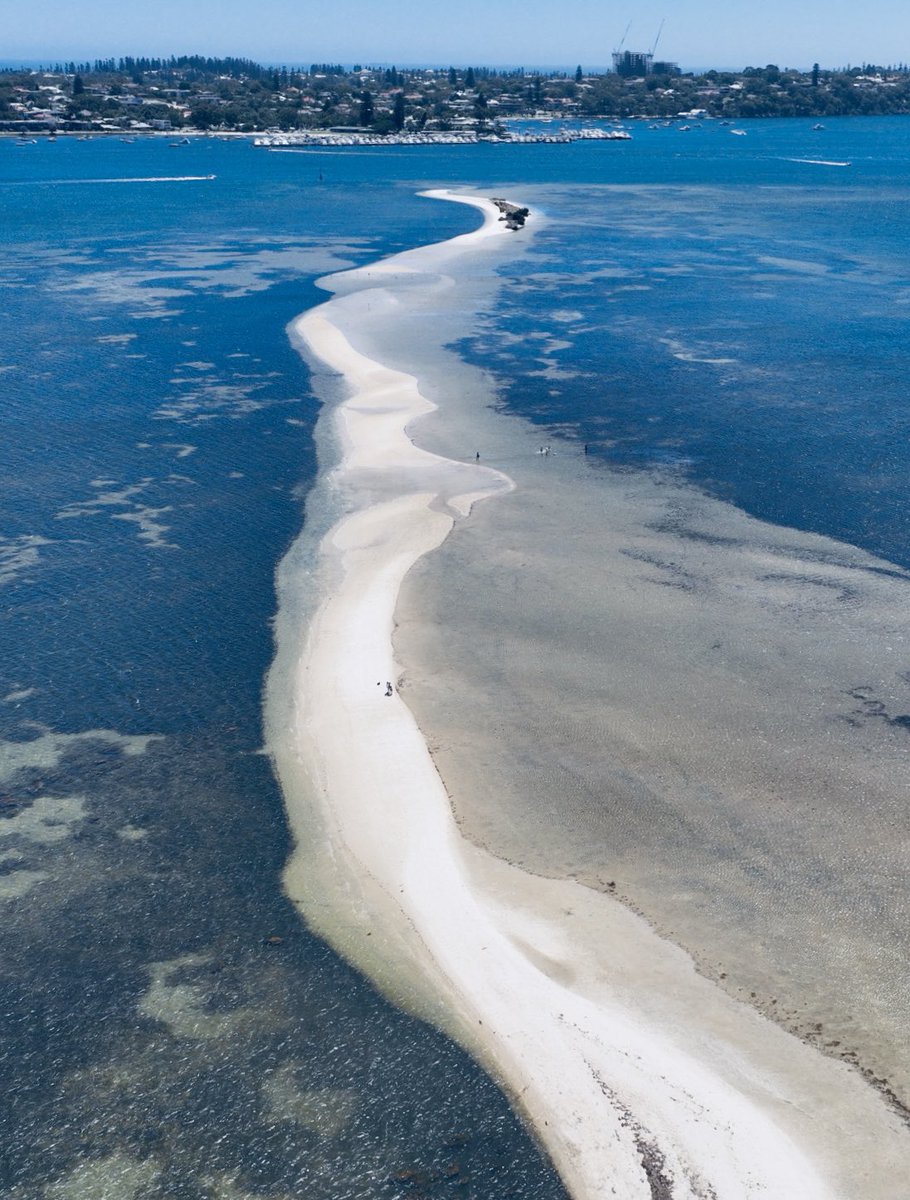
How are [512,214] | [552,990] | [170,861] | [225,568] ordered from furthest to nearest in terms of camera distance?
[512,214] < [225,568] < [170,861] < [552,990]

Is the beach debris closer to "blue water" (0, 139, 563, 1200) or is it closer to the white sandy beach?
"blue water" (0, 139, 563, 1200)

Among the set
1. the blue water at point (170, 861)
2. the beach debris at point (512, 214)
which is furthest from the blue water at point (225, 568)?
the beach debris at point (512, 214)

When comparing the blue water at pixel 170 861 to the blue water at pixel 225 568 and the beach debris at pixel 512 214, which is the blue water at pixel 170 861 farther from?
the beach debris at pixel 512 214

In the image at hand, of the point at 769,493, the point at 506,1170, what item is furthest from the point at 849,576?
the point at 506,1170

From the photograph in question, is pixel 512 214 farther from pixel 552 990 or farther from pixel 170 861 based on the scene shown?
pixel 552 990

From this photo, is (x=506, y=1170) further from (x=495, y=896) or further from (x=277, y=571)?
(x=277, y=571)

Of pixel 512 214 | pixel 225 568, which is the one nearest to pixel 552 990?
pixel 225 568

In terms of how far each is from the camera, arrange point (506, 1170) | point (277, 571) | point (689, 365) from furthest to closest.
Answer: point (689, 365) < point (277, 571) < point (506, 1170)
